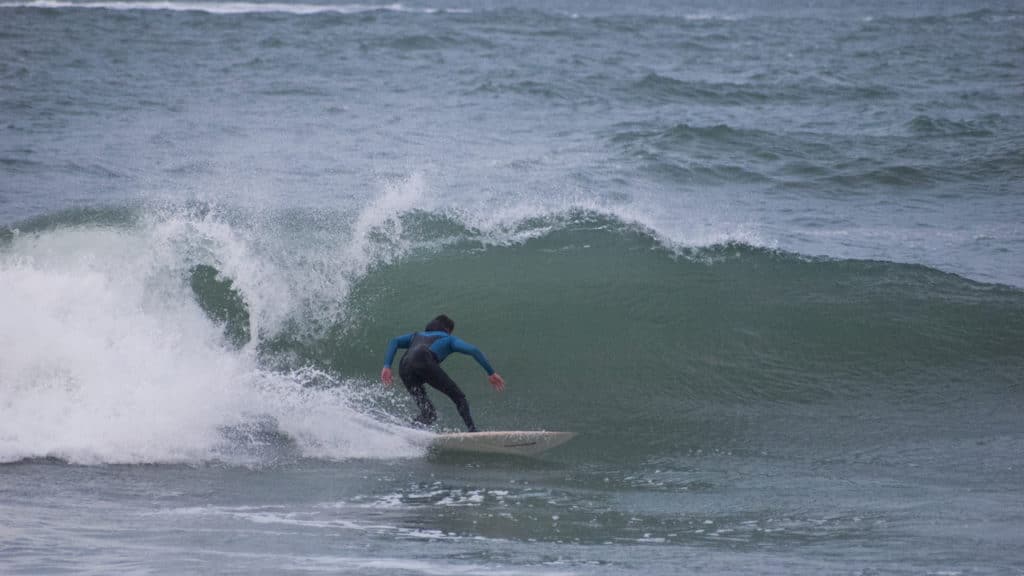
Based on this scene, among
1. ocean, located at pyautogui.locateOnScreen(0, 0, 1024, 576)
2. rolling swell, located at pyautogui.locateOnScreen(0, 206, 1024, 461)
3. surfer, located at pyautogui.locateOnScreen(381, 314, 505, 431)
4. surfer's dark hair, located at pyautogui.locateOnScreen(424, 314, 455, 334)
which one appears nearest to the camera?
ocean, located at pyautogui.locateOnScreen(0, 0, 1024, 576)

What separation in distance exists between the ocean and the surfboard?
0.11 m

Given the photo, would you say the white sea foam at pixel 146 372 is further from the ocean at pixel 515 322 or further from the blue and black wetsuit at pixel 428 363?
the blue and black wetsuit at pixel 428 363

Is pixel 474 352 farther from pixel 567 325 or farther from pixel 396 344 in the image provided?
pixel 567 325

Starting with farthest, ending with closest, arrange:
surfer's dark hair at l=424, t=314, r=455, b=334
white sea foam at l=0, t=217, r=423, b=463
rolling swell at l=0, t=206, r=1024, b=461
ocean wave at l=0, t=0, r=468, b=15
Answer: ocean wave at l=0, t=0, r=468, b=15, rolling swell at l=0, t=206, r=1024, b=461, surfer's dark hair at l=424, t=314, r=455, b=334, white sea foam at l=0, t=217, r=423, b=463

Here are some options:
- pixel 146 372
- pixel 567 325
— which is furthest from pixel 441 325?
pixel 567 325

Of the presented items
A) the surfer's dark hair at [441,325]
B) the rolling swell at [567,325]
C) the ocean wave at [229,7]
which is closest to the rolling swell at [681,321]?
the rolling swell at [567,325]

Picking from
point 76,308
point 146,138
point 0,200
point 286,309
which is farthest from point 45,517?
point 146,138

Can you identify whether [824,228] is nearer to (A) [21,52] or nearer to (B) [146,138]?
(B) [146,138]

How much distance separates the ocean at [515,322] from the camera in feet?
23.9

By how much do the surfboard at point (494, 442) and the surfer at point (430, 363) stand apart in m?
0.27

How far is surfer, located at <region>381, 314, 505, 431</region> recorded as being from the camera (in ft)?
31.1

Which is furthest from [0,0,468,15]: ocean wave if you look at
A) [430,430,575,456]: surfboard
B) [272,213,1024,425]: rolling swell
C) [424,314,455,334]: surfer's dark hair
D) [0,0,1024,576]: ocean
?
[430,430,575,456]: surfboard

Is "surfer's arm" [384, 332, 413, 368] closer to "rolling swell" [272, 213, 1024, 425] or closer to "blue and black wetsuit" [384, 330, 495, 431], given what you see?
"blue and black wetsuit" [384, 330, 495, 431]

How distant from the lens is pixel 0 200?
15.4 meters
